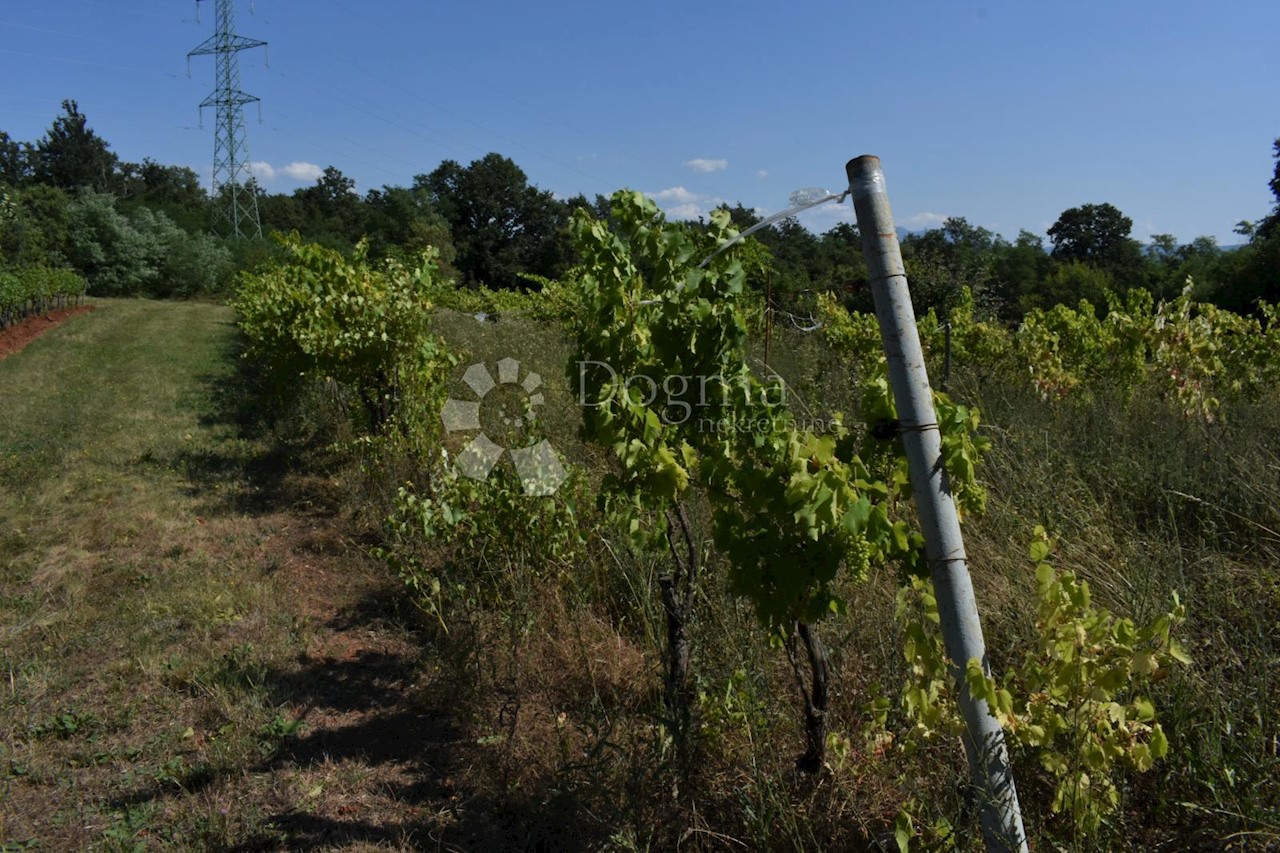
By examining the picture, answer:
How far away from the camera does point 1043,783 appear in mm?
2055

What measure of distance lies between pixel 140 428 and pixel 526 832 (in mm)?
7909

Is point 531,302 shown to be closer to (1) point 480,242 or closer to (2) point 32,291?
(2) point 32,291

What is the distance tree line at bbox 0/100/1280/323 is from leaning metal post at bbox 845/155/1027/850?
5448 mm

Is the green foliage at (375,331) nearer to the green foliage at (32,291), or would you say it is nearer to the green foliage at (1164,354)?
the green foliage at (1164,354)

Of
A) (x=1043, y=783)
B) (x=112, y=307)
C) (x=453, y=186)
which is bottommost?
(x=1043, y=783)

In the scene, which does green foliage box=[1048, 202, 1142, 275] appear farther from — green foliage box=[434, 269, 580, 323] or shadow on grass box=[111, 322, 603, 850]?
shadow on grass box=[111, 322, 603, 850]

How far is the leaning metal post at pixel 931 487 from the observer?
1661mm

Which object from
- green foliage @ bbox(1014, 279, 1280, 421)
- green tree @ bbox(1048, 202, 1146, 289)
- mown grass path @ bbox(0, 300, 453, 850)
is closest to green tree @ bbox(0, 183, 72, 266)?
mown grass path @ bbox(0, 300, 453, 850)

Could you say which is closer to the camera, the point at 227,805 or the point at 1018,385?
the point at 227,805

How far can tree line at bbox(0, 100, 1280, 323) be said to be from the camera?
88.6 ft

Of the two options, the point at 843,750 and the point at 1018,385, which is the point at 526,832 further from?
the point at 1018,385

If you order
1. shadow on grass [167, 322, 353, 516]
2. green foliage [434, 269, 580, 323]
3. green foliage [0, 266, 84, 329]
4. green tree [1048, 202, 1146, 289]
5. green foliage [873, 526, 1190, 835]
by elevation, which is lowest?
green foliage [873, 526, 1190, 835]

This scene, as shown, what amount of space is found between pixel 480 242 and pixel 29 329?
37116 millimetres

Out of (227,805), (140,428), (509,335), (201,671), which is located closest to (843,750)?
(227,805)
